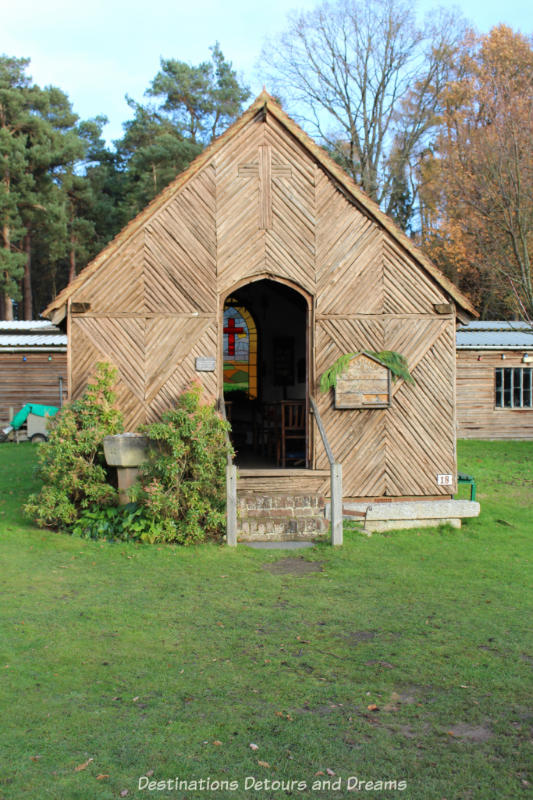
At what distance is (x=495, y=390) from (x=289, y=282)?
14.2m

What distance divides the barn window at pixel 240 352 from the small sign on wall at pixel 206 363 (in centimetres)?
668

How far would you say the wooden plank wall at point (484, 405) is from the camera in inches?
952

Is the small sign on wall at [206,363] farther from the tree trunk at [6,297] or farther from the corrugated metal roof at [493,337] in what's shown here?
the tree trunk at [6,297]

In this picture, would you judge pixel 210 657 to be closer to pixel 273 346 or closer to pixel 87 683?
pixel 87 683

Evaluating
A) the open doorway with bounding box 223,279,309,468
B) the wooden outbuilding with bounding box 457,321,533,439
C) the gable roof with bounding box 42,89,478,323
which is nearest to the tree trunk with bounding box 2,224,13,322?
the open doorway with bounding box 223,279,309,468

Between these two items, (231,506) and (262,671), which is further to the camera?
(231,506)

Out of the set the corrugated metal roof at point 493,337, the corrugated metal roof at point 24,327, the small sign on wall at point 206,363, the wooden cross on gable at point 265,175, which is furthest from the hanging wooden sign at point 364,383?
the corrugated metal roof at point 24,327

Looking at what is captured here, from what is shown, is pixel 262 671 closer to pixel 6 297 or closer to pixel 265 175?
pixel 265 175

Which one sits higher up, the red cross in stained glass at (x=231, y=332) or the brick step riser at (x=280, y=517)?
the red cross in stained glass at (x=231, y=332)

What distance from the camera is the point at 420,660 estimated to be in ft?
20.3

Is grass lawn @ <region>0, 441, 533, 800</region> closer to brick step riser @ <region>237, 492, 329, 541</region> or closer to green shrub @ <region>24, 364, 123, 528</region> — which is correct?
brick step riser @ <region>237, 492, 329, 541</region>

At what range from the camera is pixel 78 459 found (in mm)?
11008

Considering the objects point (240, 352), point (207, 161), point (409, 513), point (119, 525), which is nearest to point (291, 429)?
point (409, 513)

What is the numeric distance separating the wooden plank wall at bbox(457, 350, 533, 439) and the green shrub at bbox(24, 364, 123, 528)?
15249mm
